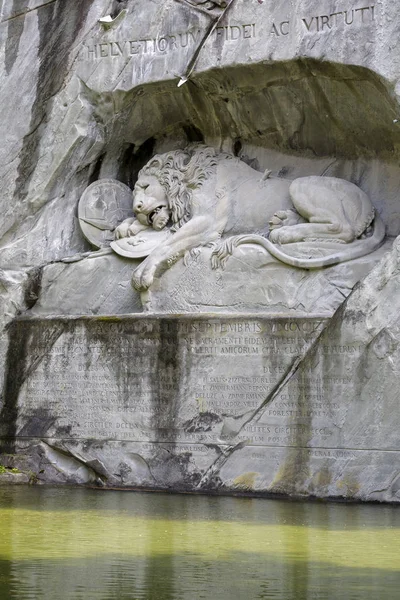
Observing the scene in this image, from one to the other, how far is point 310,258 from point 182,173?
6.02 feet

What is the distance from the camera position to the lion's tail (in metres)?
10.7

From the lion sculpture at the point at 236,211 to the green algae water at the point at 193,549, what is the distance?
2.47 metres

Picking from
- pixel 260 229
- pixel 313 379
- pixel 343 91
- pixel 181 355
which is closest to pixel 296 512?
pixel 313 379

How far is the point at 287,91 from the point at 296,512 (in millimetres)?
4199

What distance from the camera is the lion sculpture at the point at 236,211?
11.0m

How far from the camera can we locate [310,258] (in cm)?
1084

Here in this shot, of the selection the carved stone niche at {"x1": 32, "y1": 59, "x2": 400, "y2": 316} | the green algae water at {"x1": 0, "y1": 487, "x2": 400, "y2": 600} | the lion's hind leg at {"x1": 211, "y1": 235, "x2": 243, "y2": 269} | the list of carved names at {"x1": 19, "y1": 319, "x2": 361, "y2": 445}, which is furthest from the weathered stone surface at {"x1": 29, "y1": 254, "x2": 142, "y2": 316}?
the green algae water at {"x1": 0, "y1": 487, "x2": 400, "y2": 600}

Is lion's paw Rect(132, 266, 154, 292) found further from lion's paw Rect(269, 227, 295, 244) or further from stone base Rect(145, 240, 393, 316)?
lion's paw Rect(269, 227, 295, 244)

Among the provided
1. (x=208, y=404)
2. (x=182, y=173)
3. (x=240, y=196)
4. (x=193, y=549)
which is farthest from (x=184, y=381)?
(x=193, y=549)

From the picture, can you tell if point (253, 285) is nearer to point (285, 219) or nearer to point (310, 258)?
point (310, 258)

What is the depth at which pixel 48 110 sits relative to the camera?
12.3m

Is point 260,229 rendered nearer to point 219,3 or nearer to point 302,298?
point 302,298

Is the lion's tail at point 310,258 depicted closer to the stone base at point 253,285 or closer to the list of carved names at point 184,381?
the stone base at point 253,285

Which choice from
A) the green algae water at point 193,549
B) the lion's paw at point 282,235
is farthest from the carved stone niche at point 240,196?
the green algae water at point 193,549
